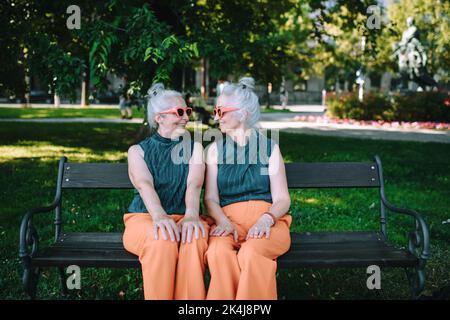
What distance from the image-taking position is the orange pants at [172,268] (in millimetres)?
2795

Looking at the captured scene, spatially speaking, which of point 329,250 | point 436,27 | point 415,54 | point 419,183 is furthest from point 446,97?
point 436,27

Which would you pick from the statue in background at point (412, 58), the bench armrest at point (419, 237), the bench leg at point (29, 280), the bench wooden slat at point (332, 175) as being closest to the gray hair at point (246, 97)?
the bench wooden slat at point (332, 175)

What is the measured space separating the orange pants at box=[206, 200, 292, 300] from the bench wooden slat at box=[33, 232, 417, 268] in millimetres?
144

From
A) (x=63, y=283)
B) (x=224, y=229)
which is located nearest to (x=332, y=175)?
(x=224, y=229)

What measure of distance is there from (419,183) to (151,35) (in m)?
4.20

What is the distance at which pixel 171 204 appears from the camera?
3379mm

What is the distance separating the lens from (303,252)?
3.21 m

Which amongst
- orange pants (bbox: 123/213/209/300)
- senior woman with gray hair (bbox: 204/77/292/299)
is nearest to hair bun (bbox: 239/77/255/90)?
senior woman with gray hair (bbox: 204/77/292/299)

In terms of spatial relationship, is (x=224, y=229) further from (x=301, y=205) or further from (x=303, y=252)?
(x=301, y=205)

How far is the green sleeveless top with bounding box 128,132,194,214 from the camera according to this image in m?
3.36

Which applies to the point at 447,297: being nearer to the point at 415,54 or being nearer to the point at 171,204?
the point at 171,204

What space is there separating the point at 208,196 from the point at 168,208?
27cm

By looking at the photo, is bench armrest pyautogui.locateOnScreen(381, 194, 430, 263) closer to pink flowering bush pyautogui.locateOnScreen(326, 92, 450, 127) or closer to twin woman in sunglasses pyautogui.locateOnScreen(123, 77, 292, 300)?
twin woman in sunglasses pyautogui.locateOnScreen(123, 77, 292, 300)

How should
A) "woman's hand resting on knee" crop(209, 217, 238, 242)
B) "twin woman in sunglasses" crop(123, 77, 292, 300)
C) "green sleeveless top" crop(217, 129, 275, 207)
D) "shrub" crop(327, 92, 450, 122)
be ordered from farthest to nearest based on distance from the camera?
1. "shrub" crop(327, 92, 450, 122)
2. "green sleeveless top" crop(217, 129, 275, 207)
3. "woman's hand resting on knee" crop(209, 217, 238, 242)
4. "twin woman in sunglasses" crop(123, 77, 292, 300)
